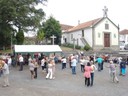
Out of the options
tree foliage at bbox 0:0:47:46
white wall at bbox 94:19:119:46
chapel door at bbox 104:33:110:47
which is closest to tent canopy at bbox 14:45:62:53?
tree foliage at bbox 0:0:47:46

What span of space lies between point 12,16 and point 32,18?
4.28 meters

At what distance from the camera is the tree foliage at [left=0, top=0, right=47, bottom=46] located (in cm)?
3638

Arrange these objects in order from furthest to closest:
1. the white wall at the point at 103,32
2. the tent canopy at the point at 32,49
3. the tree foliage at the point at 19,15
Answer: the white wall at the point at 103,32 < the tree foliage at the point at 19,15 < the tent canopy at the point at 32,49

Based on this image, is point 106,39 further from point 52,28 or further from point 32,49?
point 32,49

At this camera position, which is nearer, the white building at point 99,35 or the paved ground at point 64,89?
the paved ground at point 64,89

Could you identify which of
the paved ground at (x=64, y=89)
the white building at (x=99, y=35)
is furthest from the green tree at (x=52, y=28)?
the paved ground at (x=64, y=89)

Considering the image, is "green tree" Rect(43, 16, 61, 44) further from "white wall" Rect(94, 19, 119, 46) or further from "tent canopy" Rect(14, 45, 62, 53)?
"tent canopy" Rect(14, 45, 62, 53)

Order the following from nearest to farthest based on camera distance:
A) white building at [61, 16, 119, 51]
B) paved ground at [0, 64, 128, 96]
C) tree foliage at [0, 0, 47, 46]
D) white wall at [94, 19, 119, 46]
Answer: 1. paved ground at [0, 64, 128, 96]
2. tree foliage at [0, 0, 47, 46]
3. white building at [61, 16, 119, 51]
4. white wall at [94, 19, 119, 46]

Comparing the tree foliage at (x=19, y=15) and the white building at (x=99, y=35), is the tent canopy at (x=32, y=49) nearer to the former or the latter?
the tree foliage at (x=19, y=15)

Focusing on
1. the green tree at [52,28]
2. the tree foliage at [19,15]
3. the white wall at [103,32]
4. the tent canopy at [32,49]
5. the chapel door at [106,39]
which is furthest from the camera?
the chapel door at [106,39]

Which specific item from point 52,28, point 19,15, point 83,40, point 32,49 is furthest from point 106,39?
point 32,49

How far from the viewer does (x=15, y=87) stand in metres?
17.4

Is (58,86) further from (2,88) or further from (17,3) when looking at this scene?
(17,3)

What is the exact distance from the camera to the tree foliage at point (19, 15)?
119 feet
